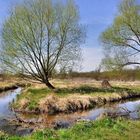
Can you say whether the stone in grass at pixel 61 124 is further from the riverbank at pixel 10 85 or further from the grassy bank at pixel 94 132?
the riverbank at pixel 10 85

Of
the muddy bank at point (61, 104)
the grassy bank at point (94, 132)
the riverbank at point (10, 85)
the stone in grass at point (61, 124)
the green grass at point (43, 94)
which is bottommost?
the stone in grass at point (61, 124)

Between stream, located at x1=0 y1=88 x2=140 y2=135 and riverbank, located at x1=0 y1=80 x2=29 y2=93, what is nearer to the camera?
stream, located at x1=0 y1=88 x2=140 y2=135

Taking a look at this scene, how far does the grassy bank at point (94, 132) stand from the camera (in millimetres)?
15547

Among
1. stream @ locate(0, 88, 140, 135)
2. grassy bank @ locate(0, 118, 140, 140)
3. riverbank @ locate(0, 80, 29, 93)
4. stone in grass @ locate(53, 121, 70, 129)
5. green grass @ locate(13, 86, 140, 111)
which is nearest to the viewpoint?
grassy bank @ locate(0, 118, 140, 140)

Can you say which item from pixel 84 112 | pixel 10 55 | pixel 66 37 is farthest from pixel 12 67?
pixel 84 112

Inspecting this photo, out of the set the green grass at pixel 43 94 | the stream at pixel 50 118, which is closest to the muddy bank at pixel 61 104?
the green grass at pixel 43 94

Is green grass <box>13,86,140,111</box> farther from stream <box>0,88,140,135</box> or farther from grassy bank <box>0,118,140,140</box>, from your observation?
grassy bank <box>0,118,140,140</box>

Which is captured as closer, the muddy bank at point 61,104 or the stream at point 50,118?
the stream at point 50,118

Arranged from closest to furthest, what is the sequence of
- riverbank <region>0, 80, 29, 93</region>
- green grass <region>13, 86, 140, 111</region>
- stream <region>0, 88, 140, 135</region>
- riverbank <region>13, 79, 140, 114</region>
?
stream <region>0, 88, 140, 135</region>, riverbank <region>13, 79, 140, 114</region>, green grass <region>13, 86, 140, 111</region>, riverbank <region>0, 80, 29, 93</region>

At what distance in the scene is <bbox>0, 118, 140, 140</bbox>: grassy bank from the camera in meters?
15.5

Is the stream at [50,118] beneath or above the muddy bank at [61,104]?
beneath

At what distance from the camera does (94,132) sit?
1666 centimetres

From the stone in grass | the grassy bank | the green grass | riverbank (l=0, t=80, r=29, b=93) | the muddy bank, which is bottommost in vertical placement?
the stone in grass

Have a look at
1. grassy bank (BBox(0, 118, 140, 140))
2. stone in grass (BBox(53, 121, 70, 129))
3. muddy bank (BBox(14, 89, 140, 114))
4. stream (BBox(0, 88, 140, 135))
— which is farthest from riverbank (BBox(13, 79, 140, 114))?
grassy bank (BBox(0, 118, 140, 140))
